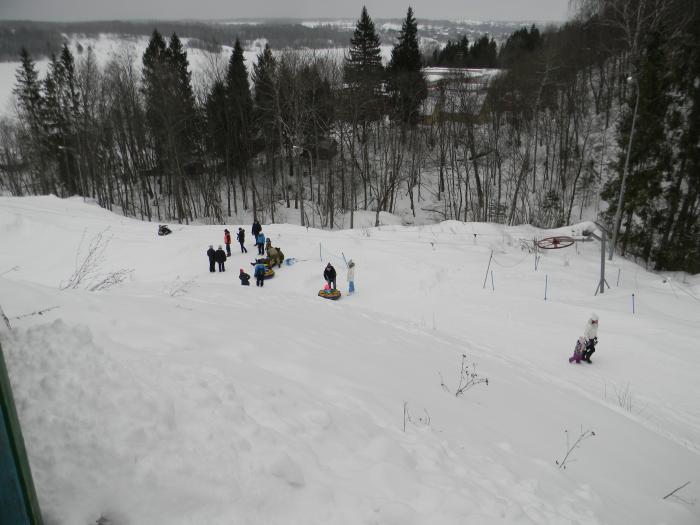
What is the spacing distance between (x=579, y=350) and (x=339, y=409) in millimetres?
7532

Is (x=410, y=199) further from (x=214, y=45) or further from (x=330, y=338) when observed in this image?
(x=330, y=338)

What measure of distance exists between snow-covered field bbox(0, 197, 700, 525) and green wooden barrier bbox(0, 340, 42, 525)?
443mm

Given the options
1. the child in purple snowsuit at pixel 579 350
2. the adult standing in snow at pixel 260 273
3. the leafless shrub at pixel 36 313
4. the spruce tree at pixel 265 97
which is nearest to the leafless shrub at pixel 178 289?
the leafless shrub at pixel 36 313

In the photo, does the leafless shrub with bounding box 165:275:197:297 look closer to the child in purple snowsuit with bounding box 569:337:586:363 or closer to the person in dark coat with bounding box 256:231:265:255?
the person in dark coat with bounding box 256:231:265:255

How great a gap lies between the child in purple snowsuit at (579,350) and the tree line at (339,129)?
2007cm

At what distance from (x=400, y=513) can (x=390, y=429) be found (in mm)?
1354

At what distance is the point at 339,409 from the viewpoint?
4395 millimetres

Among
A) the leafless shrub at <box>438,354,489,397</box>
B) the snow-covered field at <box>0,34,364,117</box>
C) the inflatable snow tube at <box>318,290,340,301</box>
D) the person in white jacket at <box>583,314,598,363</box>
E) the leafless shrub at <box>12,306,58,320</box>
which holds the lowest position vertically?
the inflatable snow tube at <box>318,290,340,301</box>

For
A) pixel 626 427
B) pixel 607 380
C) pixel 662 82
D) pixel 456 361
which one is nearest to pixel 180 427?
pixel 456 361

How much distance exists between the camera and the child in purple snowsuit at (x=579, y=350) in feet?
31.1

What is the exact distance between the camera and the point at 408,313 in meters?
12.7

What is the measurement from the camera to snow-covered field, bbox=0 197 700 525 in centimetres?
269

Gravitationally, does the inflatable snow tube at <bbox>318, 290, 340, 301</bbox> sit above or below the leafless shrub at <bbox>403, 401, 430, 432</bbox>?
below

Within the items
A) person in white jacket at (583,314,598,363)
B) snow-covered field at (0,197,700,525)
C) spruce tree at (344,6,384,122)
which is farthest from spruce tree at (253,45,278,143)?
person in white jacket at (583,314,598,363)
